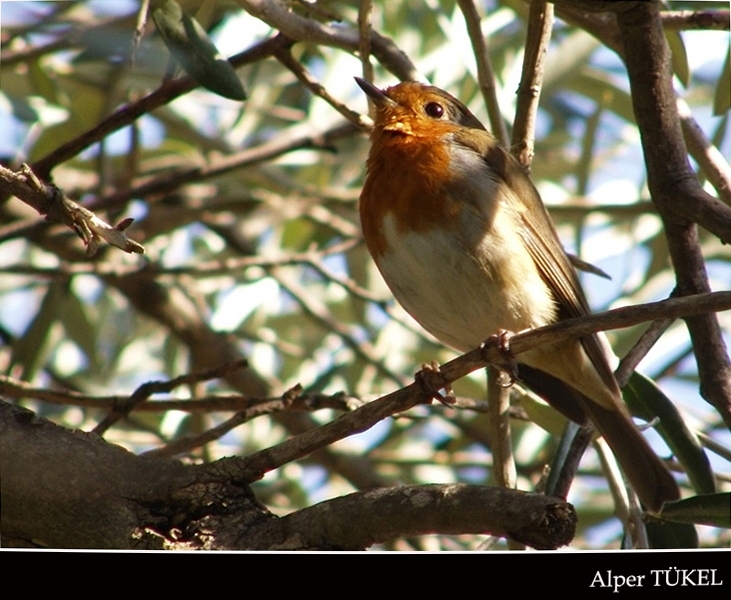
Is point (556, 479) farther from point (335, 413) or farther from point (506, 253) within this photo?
point (335, 413)

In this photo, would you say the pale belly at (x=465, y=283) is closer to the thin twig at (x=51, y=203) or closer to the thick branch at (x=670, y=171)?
the thick branch at (x=670, y=171)

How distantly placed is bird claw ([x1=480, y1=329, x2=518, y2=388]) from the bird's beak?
113cm

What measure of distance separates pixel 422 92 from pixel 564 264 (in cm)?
86

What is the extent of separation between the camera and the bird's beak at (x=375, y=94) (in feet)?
12.1

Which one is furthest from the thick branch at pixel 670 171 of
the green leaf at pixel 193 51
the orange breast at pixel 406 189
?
the green leaf at pixel 193 51

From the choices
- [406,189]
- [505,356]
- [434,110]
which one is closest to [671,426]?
[505,356]

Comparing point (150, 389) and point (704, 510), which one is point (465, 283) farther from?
point (704, 510)

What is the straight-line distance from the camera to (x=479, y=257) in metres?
3.30

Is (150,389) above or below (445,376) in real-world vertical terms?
above

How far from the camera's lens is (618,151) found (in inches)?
211

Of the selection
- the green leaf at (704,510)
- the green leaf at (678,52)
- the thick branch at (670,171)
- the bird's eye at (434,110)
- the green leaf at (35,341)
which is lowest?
the green leaf at (704,510)

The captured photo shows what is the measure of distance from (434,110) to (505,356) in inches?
59.8

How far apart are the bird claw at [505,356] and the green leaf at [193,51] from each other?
43.3 inches

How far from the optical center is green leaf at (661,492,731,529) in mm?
2244
